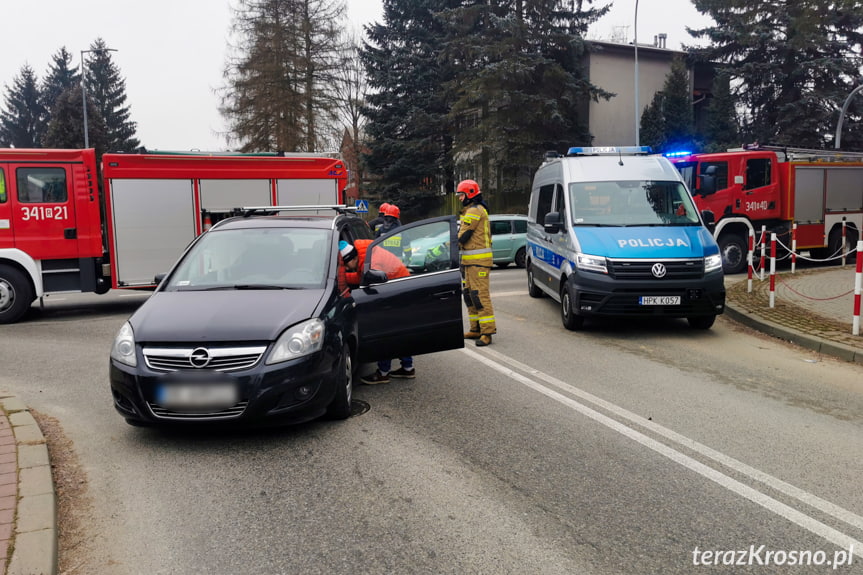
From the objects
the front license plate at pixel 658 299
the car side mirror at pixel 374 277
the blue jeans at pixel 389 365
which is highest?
the car side mirror at pixel 374 277

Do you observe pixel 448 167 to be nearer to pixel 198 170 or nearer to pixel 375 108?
pixel 375 108

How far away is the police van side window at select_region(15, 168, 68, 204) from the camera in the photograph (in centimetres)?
1156

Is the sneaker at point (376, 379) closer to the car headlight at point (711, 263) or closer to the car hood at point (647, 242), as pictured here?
the car hood at point (647, 242)

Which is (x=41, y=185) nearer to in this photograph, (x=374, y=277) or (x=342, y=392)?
(x=374, y=277)

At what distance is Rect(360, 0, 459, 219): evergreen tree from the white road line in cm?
2933

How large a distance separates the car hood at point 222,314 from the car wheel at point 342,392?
507 mm

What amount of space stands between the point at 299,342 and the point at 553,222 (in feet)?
20.1

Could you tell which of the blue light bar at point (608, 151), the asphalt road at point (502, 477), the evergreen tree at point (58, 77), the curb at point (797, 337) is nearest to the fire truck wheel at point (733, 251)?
the curb at point (797, 337)

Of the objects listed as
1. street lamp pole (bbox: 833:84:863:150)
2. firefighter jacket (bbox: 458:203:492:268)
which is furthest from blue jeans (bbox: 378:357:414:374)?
street lamp pole (bbox: 833:84:863:150)

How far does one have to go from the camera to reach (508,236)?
2153cm

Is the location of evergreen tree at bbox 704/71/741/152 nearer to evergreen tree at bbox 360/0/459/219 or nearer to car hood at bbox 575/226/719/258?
evergreen tree at bbox 360/0/459/219

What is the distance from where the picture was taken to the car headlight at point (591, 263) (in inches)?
367

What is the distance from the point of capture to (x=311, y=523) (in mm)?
3918

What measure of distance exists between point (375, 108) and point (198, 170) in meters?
24.1
